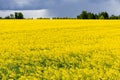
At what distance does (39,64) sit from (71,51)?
3.08 metres

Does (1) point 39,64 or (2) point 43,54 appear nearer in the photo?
(1) point 39,64

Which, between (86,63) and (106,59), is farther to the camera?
(106,59)

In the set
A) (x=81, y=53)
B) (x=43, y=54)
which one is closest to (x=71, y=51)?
(x=81, y=53)

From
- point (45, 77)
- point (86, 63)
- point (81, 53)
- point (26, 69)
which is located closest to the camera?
point (45, 77)

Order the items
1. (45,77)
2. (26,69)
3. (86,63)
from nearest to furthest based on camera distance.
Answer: (45,77) → (26,69) → (86,63)

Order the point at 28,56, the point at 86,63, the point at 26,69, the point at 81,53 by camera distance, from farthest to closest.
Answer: the point at 81,53, the point at 28,56, the point at 86,63, the point at 26,69

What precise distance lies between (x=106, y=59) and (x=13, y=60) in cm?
278

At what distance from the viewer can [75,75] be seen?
30.1ft

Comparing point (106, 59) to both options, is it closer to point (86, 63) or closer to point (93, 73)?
point (86, 63)

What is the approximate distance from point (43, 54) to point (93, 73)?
4495 mm

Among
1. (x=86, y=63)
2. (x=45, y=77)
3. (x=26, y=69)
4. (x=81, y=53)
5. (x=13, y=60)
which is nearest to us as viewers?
(x=45, y=77)

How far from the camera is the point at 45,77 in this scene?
906cm

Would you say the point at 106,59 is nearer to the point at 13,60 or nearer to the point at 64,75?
the point at 13,60

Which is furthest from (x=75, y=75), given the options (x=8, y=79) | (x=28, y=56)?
(x=28, y=56)
